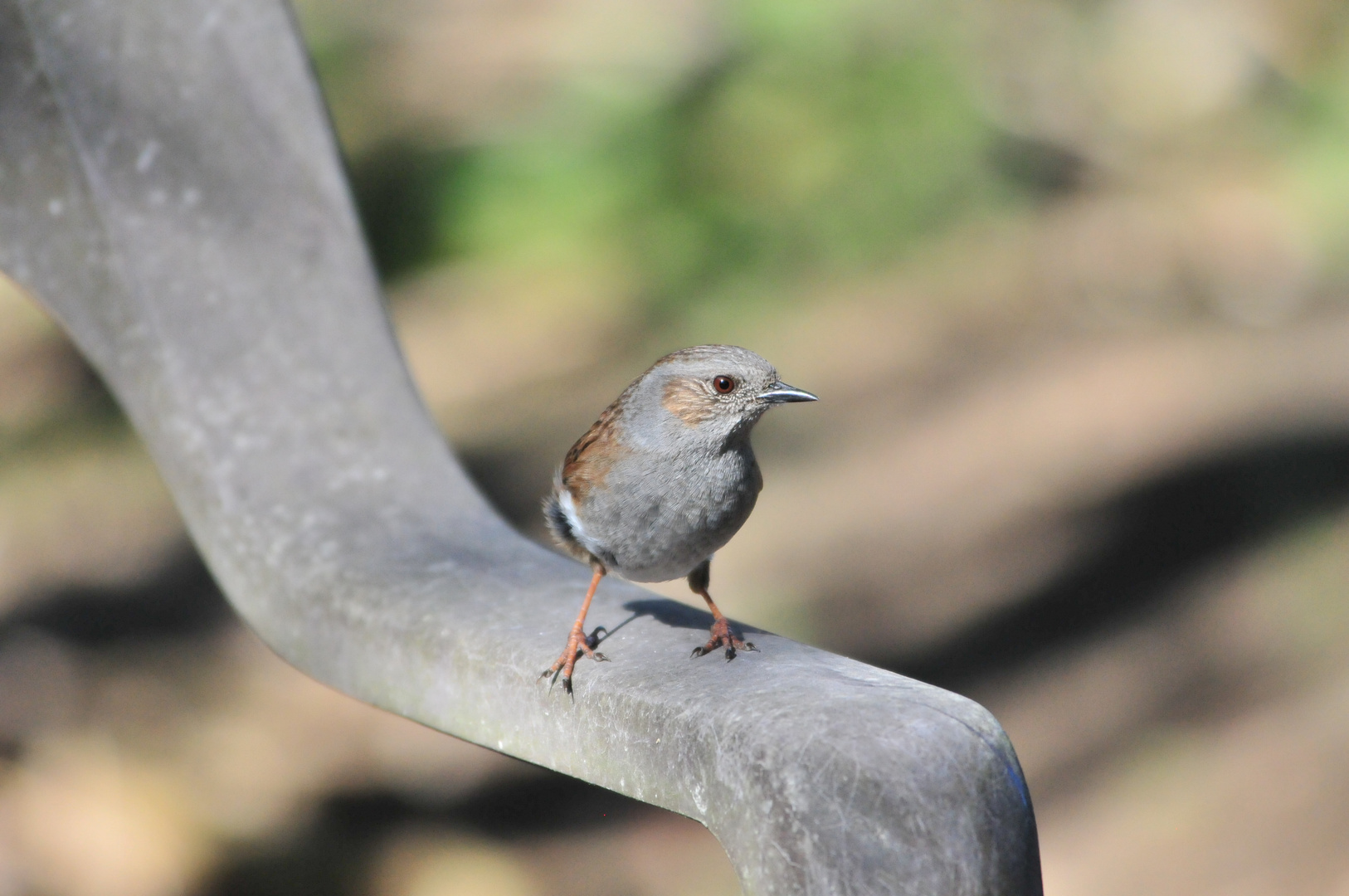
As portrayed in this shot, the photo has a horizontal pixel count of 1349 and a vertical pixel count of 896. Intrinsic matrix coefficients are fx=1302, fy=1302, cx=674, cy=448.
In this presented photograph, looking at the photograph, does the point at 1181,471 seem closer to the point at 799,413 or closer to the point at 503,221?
A: the point at 799,413

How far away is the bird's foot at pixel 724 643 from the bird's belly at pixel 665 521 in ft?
1.30

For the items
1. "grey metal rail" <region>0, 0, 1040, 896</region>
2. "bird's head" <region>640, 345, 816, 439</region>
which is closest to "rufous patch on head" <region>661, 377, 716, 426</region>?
"bird's head" <region>640, 345, 816, 439</region>

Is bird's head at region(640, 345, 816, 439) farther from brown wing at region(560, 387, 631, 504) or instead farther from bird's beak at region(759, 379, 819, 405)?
brown wing at region(560, 387, 631, 504)

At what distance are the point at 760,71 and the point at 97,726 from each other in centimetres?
492

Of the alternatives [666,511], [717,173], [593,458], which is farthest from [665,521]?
[717,173]

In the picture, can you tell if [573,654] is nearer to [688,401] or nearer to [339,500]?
[688,401]

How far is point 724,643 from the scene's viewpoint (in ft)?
7.38

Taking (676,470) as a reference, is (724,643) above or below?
below

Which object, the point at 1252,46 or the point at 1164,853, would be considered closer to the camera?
the point at 1164,853

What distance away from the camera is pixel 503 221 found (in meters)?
7.40

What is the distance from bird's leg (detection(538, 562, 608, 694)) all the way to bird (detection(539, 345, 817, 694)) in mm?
214

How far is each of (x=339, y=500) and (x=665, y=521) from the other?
2.41ft

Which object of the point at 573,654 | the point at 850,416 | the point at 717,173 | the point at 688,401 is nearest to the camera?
the point at 573,654

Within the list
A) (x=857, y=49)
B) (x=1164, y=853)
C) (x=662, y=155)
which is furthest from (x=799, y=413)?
(x=1164, y=853)
